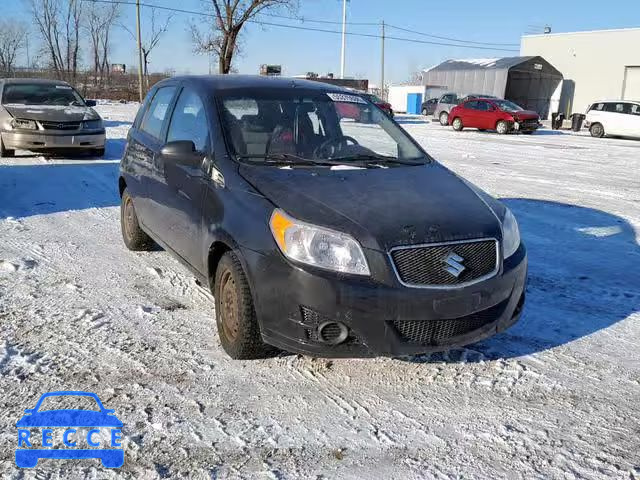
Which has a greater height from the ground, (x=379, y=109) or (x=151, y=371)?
(x=379, y=109)

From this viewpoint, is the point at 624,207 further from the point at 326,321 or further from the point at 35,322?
the point at 35,322

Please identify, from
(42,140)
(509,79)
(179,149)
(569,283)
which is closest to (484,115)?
(509,79)

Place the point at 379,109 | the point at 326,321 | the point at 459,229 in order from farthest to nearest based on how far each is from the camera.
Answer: the point at 379,109 → the point at 459,229 → the point at 326,321

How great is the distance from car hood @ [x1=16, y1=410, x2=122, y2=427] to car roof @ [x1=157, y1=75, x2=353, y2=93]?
2.43m

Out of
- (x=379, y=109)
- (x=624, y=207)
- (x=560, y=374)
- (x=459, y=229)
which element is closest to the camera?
(x=459, y=229)

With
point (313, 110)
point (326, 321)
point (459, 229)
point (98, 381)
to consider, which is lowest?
point (98, 381)

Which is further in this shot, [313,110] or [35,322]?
[313,110]

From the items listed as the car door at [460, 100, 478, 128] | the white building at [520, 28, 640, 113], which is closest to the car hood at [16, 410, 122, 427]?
the car door at [460, 100, 478, 128]

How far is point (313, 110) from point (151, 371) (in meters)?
2.21

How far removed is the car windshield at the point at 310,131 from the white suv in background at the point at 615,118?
22.6 meters

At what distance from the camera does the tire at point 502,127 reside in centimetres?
2491

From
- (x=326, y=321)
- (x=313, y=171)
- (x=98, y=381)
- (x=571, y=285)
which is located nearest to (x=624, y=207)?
(x=571, y=285)

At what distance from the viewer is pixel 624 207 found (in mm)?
8469

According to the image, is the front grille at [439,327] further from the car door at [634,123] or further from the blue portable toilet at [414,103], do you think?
the blue portable toilet at [414,103]
